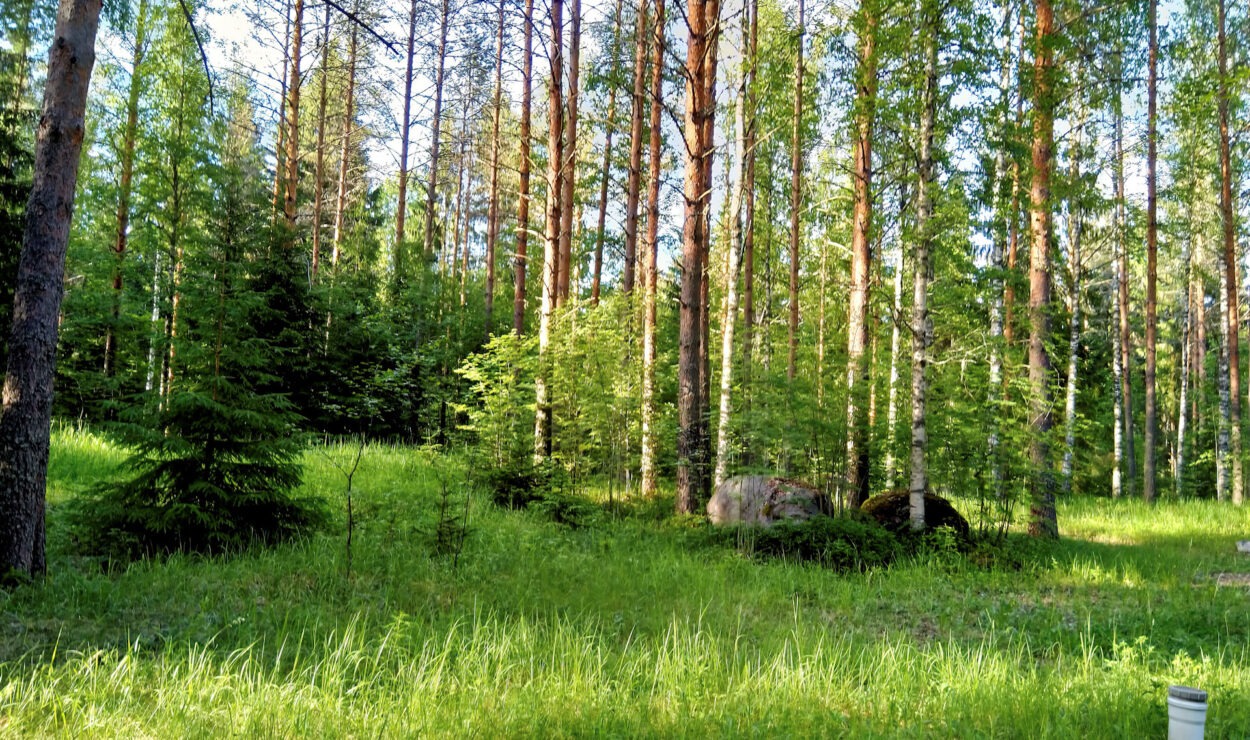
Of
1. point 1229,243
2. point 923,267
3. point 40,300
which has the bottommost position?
point 40,300

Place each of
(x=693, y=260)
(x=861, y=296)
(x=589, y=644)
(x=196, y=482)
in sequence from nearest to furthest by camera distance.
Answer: (x=589, y=644) → (x=196, y=482) → (x=693, y=260) → (x=861, y=296)

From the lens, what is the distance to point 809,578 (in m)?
7.11

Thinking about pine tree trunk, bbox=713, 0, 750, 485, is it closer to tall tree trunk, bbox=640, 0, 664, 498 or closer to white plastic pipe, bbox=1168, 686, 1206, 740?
tall tree trunk, bbox=640, 0, 664, 498

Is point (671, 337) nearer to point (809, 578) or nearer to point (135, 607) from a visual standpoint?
point (809, 578)

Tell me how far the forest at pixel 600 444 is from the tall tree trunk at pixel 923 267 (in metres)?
0.06

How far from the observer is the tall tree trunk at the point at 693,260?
34.1ft

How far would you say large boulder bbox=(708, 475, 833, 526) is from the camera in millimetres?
9141

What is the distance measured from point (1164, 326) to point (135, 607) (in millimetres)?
37964

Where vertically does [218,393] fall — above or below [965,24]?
below

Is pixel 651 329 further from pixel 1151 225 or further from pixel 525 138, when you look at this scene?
pixel 1151 225

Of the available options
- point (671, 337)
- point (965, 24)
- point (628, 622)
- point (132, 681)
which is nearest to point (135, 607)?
point (132, 681)

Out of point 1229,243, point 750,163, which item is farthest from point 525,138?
point 1229,243

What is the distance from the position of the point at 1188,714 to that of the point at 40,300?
6909 millimetres

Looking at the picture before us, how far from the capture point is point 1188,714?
2643mm
